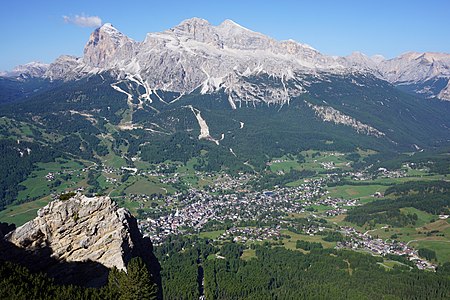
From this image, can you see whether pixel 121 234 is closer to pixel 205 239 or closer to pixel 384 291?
pixel 384 291

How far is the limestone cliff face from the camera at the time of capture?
51.6 meters

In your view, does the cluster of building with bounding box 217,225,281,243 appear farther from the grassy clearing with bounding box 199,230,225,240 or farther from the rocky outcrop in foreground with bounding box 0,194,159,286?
the rocky outcrop in foreground with bounding box 0,194,159,286

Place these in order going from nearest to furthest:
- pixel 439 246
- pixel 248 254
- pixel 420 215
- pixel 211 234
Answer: pixel 248 254 < pixel 439 246 < pixel 211 234 < pixel 420 215

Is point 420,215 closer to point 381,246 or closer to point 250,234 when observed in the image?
point 381,246

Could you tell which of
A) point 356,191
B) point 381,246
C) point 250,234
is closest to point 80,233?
point 250,234

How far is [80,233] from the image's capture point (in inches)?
2099

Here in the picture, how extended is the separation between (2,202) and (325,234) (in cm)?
11917

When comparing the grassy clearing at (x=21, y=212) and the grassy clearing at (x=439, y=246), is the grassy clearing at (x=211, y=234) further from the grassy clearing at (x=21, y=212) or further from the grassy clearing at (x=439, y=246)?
the grassy clearing at (x=439, y=246)

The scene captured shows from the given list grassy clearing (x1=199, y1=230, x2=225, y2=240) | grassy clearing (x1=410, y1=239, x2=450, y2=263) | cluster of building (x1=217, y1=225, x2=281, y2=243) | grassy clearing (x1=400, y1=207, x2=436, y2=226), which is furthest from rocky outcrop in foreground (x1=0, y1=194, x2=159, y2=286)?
grassy clearing (x1=400, y1=207, x2=436, y2=226)

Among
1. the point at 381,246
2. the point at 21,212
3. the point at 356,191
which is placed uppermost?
the point at 356,191

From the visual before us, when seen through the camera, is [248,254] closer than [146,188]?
Yes

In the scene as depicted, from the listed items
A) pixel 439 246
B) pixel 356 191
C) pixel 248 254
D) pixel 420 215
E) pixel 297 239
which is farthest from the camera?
pixel 356 191

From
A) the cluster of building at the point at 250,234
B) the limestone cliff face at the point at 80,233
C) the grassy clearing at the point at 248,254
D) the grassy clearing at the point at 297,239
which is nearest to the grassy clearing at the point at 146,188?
the cluster of building at the point at 250,234

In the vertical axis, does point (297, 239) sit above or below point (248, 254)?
above
